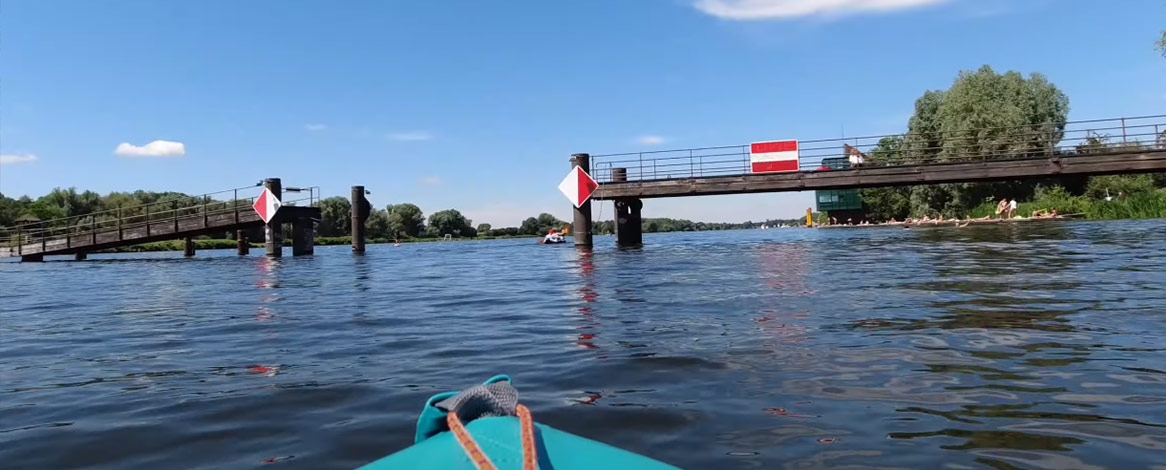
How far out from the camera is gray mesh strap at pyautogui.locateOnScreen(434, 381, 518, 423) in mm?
1524

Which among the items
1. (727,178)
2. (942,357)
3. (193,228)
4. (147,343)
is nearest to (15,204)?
(193,228)

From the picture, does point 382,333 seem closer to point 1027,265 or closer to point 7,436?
point 7,436

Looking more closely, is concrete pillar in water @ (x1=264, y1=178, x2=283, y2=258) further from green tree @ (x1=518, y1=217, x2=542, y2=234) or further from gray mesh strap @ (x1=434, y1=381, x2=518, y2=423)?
green tree @ (x1=518, y1=217, x2=542, y2=234)

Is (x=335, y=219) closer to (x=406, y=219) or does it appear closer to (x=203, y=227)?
(x=406, y=219)

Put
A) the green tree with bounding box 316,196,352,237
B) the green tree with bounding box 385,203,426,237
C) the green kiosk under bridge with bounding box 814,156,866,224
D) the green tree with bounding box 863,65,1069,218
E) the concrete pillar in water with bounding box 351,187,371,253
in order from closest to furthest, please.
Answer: the concrete pillar in water with bounding box 351,187,371,253
the green tree with bounding box 863,65,1069,218
the green kiosk under bridge with bounding box 814,156,866,224
the green tree with bounding box 316,196,352,237
the green tree with bounding box 385,203,426,237

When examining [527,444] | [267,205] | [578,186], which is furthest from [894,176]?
[527,444]

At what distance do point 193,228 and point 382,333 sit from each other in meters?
25.1

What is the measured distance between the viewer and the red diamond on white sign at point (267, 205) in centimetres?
2611

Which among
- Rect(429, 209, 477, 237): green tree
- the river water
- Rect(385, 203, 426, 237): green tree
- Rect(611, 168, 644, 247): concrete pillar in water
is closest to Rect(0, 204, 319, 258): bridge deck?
Rect(611, 168, 644, 247): concrete pillar in water

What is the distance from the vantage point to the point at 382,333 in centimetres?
617

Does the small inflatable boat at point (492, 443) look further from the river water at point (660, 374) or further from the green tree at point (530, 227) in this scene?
the green tree at point (530, 227)

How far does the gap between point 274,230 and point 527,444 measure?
28009 mm

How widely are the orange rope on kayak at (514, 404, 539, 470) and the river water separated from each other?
1425mm

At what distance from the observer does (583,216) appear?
82.2 feet
